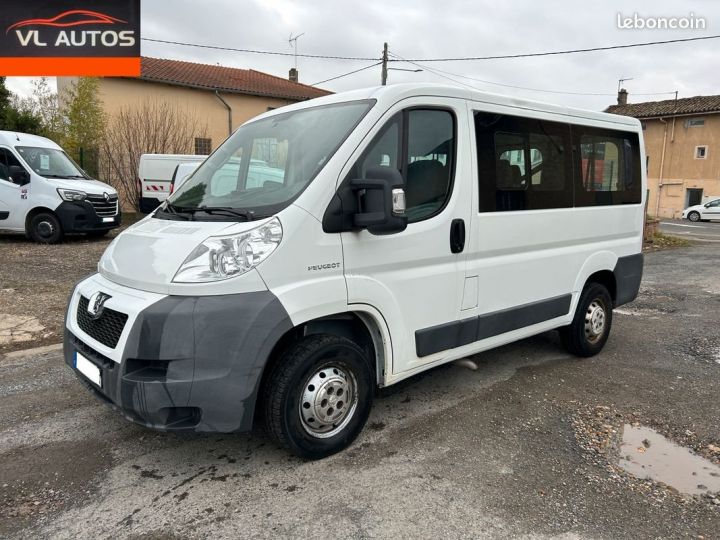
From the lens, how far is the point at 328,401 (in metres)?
3.09

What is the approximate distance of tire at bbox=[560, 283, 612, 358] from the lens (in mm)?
4922

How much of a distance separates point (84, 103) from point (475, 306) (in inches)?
820

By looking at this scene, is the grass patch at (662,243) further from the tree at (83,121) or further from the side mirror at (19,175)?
the tree at (83,121)

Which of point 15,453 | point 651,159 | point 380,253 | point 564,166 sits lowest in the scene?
point 15,453

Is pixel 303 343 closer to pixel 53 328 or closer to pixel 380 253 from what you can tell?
pixel 380 253

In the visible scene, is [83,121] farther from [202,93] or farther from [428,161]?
[428,161]

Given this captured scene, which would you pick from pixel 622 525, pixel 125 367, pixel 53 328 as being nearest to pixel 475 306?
pixel 622 525

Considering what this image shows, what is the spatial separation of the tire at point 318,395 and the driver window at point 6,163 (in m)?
11.1

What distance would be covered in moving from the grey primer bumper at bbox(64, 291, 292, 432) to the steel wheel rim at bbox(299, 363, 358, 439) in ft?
1.27

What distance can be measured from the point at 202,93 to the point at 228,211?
23117 millimetres

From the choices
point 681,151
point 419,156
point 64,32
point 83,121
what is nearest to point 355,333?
point 419,156

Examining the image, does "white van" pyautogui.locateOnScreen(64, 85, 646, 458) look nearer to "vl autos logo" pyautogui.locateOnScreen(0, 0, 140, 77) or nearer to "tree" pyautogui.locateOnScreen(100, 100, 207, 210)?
"vl autos logo" pyautogui.locateOnScreen(0, 0, 140, 77)

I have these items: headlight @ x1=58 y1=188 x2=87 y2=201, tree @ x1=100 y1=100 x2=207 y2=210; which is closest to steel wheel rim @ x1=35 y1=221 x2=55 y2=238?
headlight @ x1=58 y1=188 x2=87 y2=201

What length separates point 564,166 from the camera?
4461 millimetres
